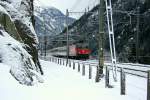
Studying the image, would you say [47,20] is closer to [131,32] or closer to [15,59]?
[131,32]

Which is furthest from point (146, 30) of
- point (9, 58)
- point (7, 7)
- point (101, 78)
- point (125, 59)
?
point (9, 58)

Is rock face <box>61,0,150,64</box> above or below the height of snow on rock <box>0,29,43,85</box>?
above

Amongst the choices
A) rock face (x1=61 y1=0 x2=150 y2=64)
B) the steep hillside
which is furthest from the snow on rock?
rock face (x1=61 y1=0 x2=150 y2=64)

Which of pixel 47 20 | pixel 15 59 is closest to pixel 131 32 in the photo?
pixel 47 20

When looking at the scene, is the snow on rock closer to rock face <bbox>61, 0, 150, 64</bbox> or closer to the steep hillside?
the steep hillside

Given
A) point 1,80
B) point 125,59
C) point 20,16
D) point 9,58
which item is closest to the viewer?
point 1,80

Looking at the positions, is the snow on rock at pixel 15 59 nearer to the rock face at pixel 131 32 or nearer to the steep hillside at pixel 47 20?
the steep hillside at pixel 47 20

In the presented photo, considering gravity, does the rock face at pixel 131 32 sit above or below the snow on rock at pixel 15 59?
above

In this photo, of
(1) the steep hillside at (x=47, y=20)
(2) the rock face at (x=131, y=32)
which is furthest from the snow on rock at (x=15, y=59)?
(2) the rock face at (x=131, y=32)

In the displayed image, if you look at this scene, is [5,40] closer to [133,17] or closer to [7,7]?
[7,7]

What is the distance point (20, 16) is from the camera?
14117mm

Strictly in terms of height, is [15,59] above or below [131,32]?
below

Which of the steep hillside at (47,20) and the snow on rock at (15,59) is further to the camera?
the steep hillside at (47,20)

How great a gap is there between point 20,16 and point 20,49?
4195 mm
